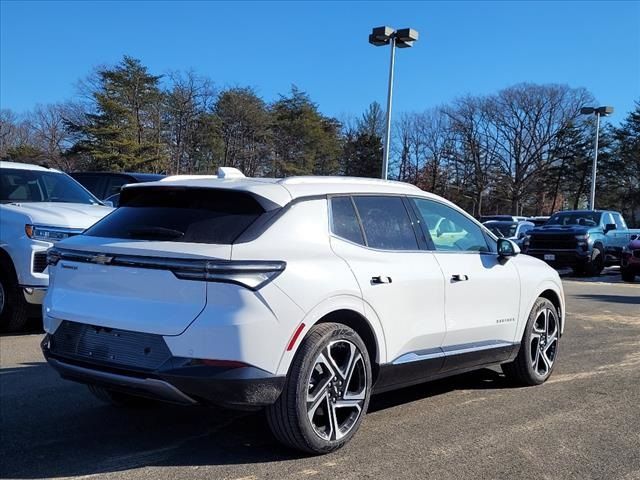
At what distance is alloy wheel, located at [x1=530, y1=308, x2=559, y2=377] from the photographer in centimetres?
600

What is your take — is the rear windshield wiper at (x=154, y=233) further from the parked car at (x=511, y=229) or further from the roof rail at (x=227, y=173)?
the parked car at (x=511, y=229)

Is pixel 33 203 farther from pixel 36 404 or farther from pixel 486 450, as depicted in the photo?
pixel 486 450

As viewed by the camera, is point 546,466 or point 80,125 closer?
point 546,466

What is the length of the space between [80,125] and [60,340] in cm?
5153

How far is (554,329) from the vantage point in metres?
6.29

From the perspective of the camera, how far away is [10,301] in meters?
7.72

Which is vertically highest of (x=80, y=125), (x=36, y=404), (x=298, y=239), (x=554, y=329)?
(x=80, y=125)

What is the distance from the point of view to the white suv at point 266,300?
11.9 feet

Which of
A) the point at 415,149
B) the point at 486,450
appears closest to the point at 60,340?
the point at 486,450

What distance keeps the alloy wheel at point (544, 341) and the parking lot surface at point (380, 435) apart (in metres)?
0.18

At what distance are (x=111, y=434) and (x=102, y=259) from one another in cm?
133

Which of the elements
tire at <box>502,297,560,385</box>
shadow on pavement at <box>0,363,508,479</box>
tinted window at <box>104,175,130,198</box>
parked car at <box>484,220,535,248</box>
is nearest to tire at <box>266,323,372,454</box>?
shadow on pavement at <box>0,363,508,479</box>

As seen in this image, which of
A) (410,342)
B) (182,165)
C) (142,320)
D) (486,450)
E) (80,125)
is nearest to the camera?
(142,320)

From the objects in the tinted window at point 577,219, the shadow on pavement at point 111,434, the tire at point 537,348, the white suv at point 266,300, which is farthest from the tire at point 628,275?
the white suv at point 266,300
